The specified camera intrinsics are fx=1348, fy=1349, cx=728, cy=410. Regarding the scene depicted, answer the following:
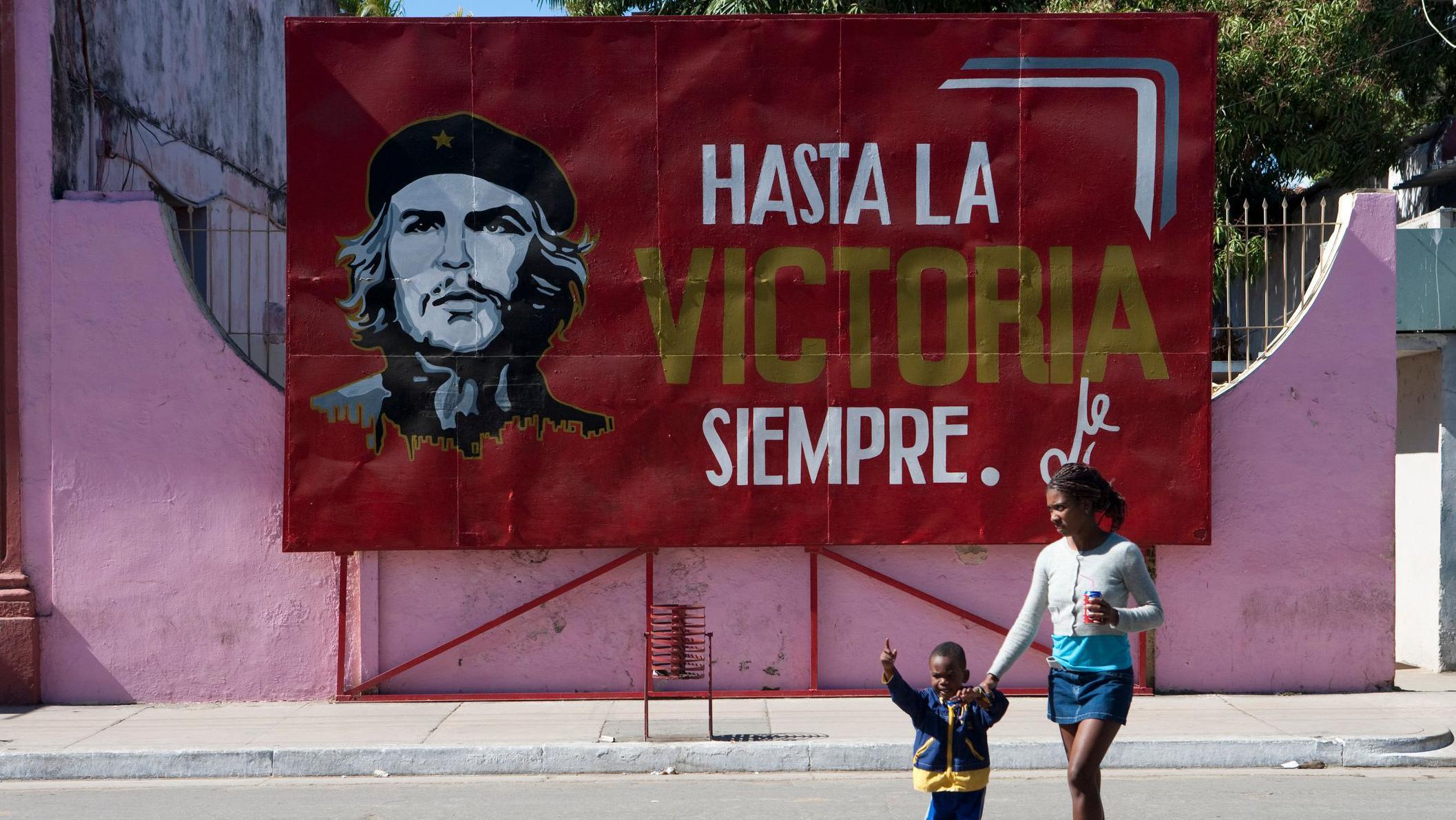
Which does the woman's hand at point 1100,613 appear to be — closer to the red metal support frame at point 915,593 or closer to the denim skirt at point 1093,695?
the denim skirt at point 1093,695

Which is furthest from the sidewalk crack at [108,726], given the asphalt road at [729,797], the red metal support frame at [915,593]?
the red metal support frame at [915,593]

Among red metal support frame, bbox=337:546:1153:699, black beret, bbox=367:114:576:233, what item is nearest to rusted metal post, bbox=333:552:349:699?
red metal support frame, bbox=337:546:1153:699

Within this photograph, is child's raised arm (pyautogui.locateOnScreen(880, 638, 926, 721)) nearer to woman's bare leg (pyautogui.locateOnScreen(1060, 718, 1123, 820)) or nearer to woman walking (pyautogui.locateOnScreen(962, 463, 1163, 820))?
woman walking (pyautogui.locateOnScreen(962, 463, 1163, 820))

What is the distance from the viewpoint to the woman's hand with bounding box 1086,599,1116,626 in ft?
17.1

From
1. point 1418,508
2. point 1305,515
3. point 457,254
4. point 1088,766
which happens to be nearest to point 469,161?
point 457,254

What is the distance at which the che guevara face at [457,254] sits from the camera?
388 inches

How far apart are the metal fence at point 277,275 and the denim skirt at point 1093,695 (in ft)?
17.7

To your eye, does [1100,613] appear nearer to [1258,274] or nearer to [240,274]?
[240,274]

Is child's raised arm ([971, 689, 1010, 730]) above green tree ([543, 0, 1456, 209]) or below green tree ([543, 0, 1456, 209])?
below

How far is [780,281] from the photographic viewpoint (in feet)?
32.4

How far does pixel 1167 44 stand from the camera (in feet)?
32.6

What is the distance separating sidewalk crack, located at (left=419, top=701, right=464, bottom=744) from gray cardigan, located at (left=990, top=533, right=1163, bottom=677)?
4.50 m

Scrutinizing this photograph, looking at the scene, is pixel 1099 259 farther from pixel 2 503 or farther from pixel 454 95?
pixel 2 503
